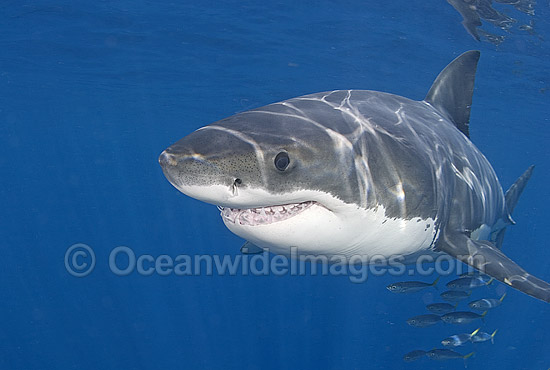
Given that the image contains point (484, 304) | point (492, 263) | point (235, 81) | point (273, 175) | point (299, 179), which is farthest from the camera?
point (235, 81)

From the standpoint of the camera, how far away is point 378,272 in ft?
17.3

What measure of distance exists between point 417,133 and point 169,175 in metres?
2.33

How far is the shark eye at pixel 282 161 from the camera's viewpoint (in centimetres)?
229

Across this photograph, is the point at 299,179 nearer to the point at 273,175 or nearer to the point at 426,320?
the point at 273,175

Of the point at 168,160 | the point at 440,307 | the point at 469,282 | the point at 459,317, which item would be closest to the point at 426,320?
the point at 440,307

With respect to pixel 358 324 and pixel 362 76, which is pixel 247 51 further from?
pixel 358 324

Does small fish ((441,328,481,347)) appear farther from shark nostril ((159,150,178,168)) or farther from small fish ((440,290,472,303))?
shark nostril ((159,150,178,168))

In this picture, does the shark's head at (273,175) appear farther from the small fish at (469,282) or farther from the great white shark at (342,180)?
the small fish at (469,282)

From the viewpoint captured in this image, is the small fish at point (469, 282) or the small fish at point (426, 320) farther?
the small fish at point (426, 320)

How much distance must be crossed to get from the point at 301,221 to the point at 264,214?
0.22m

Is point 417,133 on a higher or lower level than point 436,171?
higher

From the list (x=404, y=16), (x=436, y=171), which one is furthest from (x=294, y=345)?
(x=436, y=171)

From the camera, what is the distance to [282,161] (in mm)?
2320

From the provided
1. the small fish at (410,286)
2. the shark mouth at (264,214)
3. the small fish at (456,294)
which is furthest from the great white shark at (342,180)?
the small fish at (410,286)
